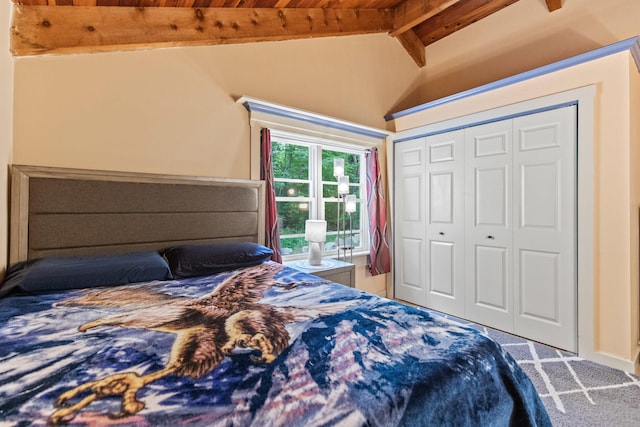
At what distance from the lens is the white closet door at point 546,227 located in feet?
7.79

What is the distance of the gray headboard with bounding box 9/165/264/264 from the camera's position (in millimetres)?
1772

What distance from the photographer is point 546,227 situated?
2.50 metres

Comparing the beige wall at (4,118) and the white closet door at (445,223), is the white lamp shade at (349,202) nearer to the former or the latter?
the white closet door at (445,223)

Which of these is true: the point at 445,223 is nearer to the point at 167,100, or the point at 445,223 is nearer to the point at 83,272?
the point at 167,100

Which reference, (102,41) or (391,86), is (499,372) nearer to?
(102,41)

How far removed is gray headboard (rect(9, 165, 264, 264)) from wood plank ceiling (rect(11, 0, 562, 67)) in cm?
85

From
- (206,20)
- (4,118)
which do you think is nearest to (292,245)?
(206,20)

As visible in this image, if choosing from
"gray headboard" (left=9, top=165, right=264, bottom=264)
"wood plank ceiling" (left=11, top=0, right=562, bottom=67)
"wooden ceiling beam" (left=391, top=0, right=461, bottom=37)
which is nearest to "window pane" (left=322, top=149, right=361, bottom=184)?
"gray headboard" (left=9, top=165, right=264, bottom=264)

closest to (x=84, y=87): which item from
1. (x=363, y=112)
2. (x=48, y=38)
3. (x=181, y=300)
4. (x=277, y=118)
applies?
(x=48, y=38)

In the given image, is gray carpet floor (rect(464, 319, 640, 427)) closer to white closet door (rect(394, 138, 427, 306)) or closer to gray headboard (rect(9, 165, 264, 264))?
white closet door (rect(394, 138, 427, 306))

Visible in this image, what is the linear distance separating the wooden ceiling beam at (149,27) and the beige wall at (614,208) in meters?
2.45

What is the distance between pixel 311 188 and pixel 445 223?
4.93 feet

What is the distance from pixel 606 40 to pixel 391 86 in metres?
2.04

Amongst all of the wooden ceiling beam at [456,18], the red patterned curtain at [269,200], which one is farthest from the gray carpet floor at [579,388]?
the wooden ceiling beam at [456,18]
